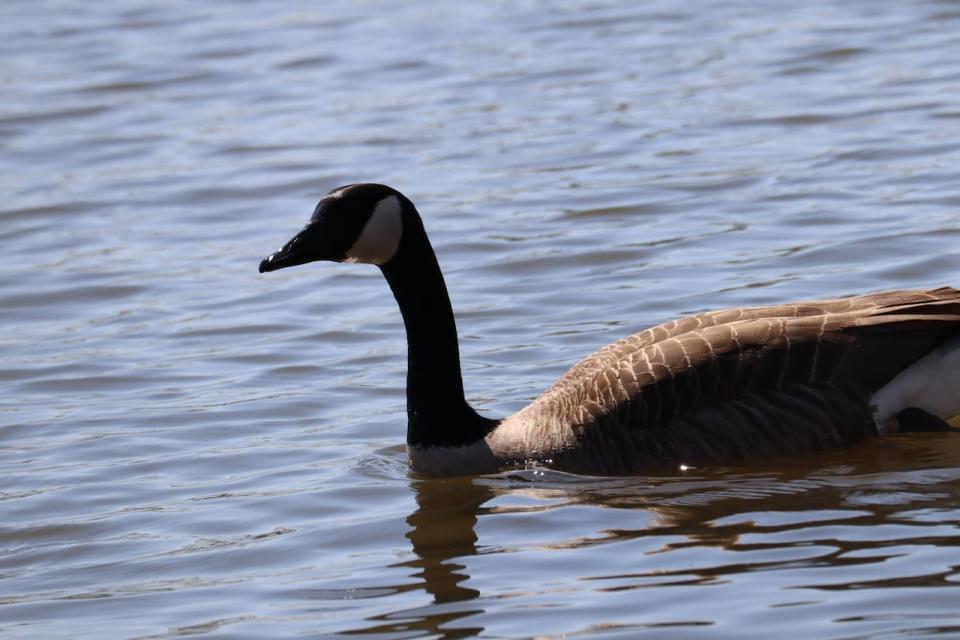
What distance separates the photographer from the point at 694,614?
6.55 meters

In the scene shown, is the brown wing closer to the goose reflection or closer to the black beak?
the goose reflection

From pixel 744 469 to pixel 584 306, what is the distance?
140 inches

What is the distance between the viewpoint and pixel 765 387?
28.5 feet

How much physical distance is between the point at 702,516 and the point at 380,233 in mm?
2367

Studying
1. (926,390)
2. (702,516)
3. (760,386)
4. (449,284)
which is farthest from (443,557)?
(449,284)

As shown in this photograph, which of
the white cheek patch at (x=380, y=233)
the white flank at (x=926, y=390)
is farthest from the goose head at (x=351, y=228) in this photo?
the white flank at (x=926, y=390)

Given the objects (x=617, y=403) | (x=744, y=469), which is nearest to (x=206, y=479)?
(x=617, y=403)

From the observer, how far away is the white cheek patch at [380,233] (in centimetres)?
902

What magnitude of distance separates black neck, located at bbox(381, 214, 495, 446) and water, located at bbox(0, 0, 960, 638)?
0.33m

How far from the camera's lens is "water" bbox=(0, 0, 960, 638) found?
23.8 ft

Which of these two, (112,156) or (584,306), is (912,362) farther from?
(112,156)

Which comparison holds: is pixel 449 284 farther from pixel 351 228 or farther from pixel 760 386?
pixel 760 386

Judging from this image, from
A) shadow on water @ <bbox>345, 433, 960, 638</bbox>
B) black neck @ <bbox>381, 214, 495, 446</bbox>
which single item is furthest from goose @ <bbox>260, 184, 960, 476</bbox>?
black neck @ <bbox>381, 214, 495, 446</bbox>

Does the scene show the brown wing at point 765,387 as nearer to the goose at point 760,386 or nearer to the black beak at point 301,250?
the goose at point 760,386
